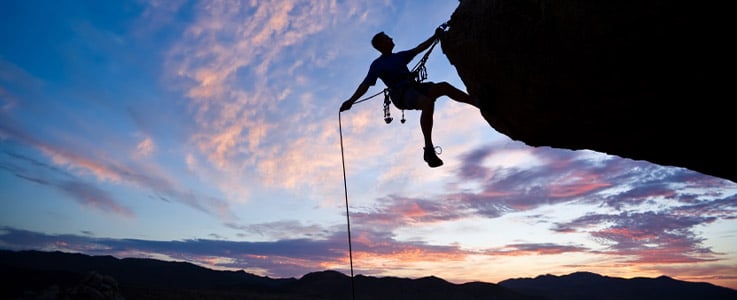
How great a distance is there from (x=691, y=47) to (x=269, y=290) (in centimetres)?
7494

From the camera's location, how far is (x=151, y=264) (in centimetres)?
11681

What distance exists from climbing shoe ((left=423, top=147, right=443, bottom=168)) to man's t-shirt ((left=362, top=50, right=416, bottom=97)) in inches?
42.4

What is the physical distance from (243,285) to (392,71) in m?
77.1

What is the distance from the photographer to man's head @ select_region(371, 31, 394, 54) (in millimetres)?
6508

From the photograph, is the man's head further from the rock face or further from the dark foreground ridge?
the dark foreground ridge

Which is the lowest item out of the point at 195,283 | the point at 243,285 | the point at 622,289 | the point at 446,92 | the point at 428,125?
the point at 622,289

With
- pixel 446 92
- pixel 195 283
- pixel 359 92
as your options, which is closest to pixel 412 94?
pixel 446 92

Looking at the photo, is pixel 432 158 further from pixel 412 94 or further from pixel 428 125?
pixel 412 94

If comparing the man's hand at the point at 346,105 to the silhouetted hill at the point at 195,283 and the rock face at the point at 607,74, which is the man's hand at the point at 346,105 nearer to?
the rock face at the point at 607,74

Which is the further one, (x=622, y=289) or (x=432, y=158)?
(x=622, y=289)

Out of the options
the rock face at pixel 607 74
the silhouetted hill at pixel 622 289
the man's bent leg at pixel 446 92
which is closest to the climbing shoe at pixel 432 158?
the man's bent leg at pixel 446 92

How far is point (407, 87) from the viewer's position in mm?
6184

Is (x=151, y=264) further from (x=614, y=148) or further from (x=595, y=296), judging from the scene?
(x=614, y=148)

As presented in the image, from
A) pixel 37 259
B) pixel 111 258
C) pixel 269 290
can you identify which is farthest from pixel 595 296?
pixel 37 259
